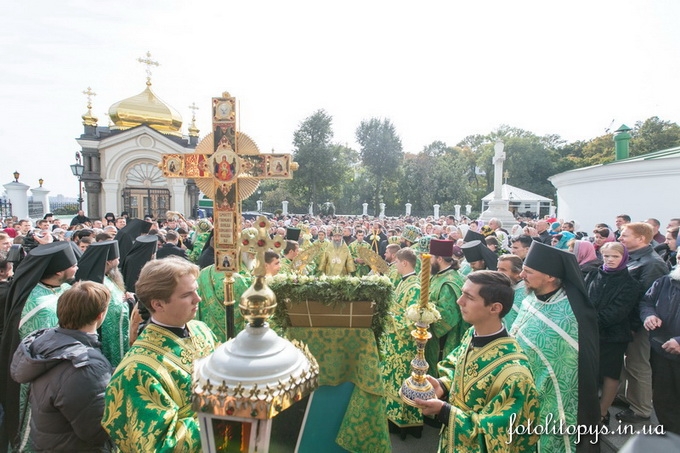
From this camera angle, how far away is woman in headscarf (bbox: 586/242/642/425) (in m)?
4.34

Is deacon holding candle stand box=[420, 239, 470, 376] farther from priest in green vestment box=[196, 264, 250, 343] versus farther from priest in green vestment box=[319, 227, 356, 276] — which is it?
priest in green vestment box=[196, 264, 250, 343]

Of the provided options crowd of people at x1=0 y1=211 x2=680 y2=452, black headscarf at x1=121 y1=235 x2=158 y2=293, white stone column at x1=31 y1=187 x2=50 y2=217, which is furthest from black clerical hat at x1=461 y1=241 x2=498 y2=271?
white stone column at x1=31 y1=187 x2=50 y2=217

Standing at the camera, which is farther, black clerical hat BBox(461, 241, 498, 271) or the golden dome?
the golden dome

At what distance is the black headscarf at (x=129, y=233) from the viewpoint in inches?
309

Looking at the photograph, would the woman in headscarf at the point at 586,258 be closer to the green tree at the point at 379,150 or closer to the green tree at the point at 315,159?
the green tree at the point at 315,159

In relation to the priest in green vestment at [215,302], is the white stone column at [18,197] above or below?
above

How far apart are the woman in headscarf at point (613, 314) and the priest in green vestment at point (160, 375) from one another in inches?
172

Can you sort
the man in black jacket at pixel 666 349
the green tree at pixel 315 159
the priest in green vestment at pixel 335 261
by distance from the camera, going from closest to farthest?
the man in black jacket at pixel 666 349
the priest in green vestment at pixel 335 261
the green tree at pixel 315 159

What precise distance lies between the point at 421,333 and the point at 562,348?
56.5 inches

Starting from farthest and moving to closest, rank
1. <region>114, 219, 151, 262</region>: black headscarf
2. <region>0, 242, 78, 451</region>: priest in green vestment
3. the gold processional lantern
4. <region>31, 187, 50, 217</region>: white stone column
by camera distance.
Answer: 1. <region>31, 187, 50, 217</region>: white stone column
2. <region>114, 219, 151, 262</region>: black headscarf
3. <region>0, 242, 78, 451</region>: priest in green vestment
4. the gold processional lantern

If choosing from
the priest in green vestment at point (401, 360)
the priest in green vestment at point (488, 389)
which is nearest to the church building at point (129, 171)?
the priest in green vestment at point (401, 360)

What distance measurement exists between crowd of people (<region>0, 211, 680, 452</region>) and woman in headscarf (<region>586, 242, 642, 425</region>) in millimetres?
16

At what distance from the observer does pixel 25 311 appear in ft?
10.9

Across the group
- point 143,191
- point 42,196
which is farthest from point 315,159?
point 42,196
